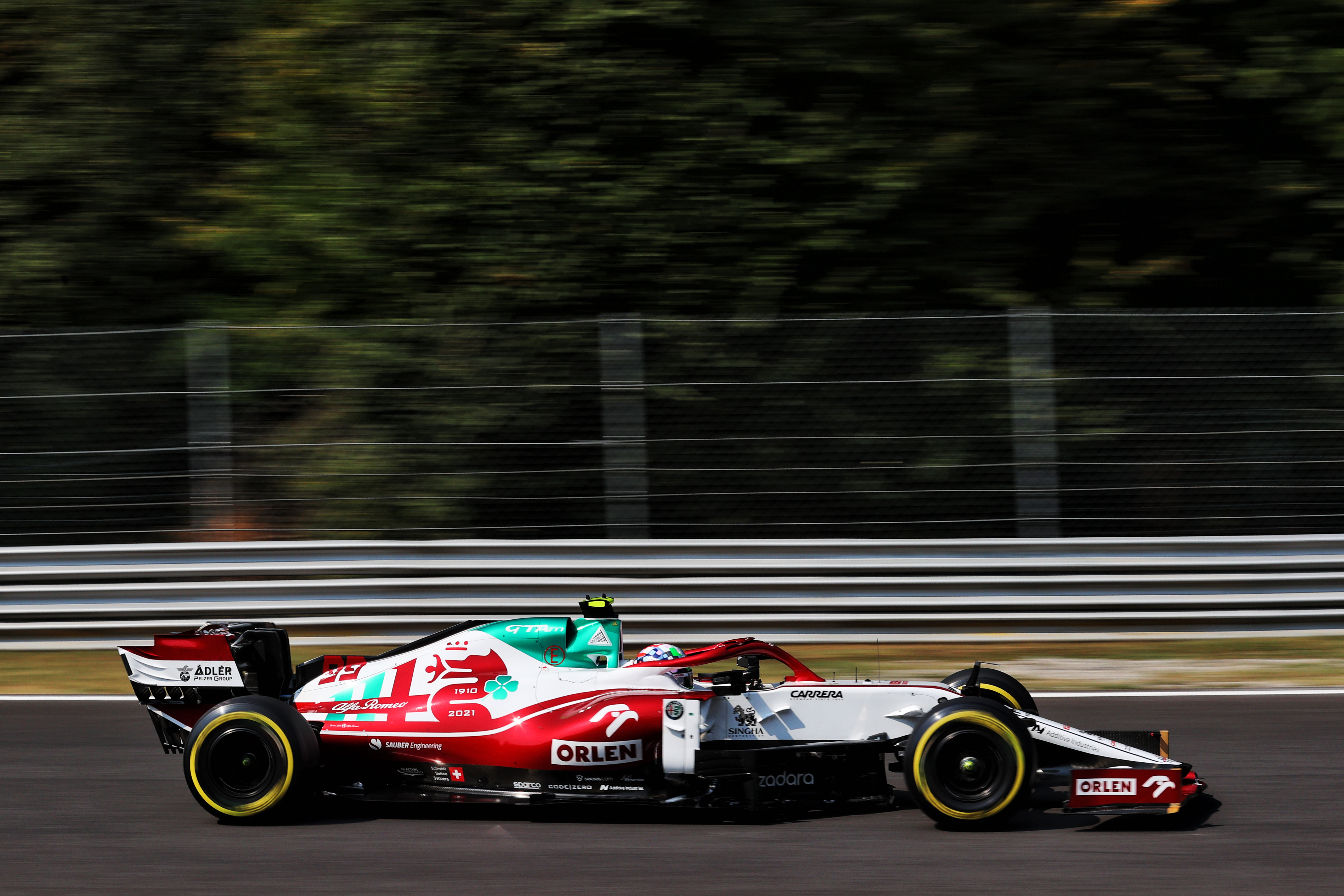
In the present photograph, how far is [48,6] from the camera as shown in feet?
44.4

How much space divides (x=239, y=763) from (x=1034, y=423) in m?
5.93

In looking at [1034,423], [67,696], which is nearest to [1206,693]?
[1034,423]

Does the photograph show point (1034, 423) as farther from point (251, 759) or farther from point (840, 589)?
point (251, 759)

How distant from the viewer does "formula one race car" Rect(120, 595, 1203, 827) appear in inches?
214

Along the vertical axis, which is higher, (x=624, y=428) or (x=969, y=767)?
(x=624, y=428)

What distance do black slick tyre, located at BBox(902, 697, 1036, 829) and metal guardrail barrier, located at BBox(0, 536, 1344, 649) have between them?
14.0 feet

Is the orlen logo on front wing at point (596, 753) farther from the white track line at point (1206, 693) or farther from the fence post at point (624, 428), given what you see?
the fence post at point (624, 428)

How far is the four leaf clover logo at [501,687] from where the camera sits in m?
5.86

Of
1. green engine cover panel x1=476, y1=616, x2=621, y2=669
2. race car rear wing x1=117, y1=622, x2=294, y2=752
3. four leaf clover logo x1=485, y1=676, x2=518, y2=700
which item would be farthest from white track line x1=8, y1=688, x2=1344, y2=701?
four leaf clover logo x1=485, y1=676, x2=518, y2=700

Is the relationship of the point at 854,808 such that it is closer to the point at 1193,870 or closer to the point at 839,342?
the point at 1193,870

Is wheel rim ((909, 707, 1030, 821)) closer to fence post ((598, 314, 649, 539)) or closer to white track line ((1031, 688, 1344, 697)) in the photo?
white track line ((1031, 688, 1344, 697))

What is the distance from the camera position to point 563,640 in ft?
19.8

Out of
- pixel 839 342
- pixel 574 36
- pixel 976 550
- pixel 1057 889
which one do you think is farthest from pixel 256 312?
pixel 1057 889

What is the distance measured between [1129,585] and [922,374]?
1.99 metres
